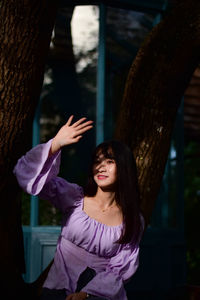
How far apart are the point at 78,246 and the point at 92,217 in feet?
0.64

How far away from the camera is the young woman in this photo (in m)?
2.90

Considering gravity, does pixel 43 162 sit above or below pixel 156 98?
below

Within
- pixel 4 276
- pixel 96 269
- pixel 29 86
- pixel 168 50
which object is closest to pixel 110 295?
pixel 96 269

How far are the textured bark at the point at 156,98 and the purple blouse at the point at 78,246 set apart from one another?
0.85 metres

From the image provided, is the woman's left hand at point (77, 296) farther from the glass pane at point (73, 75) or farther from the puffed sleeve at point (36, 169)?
the glass pane at point (73, 75)

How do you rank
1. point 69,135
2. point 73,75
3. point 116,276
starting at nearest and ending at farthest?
1. point 69,135
2. point 116,276
3. point 73,75

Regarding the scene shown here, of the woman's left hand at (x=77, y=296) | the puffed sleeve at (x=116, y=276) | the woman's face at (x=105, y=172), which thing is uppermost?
the woman's face at (x=105, y=172)

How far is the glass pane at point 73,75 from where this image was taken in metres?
6.41

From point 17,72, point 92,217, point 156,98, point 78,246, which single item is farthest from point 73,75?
point 78,246

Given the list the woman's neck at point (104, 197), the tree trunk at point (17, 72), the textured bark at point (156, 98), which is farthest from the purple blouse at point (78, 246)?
the textured bark at point (156, 98)

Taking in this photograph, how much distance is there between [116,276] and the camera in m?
3.09

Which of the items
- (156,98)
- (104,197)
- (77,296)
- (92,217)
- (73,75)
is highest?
(73,75)

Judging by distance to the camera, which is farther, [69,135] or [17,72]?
[17,72]

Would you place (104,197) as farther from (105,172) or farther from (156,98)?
(156,98)
